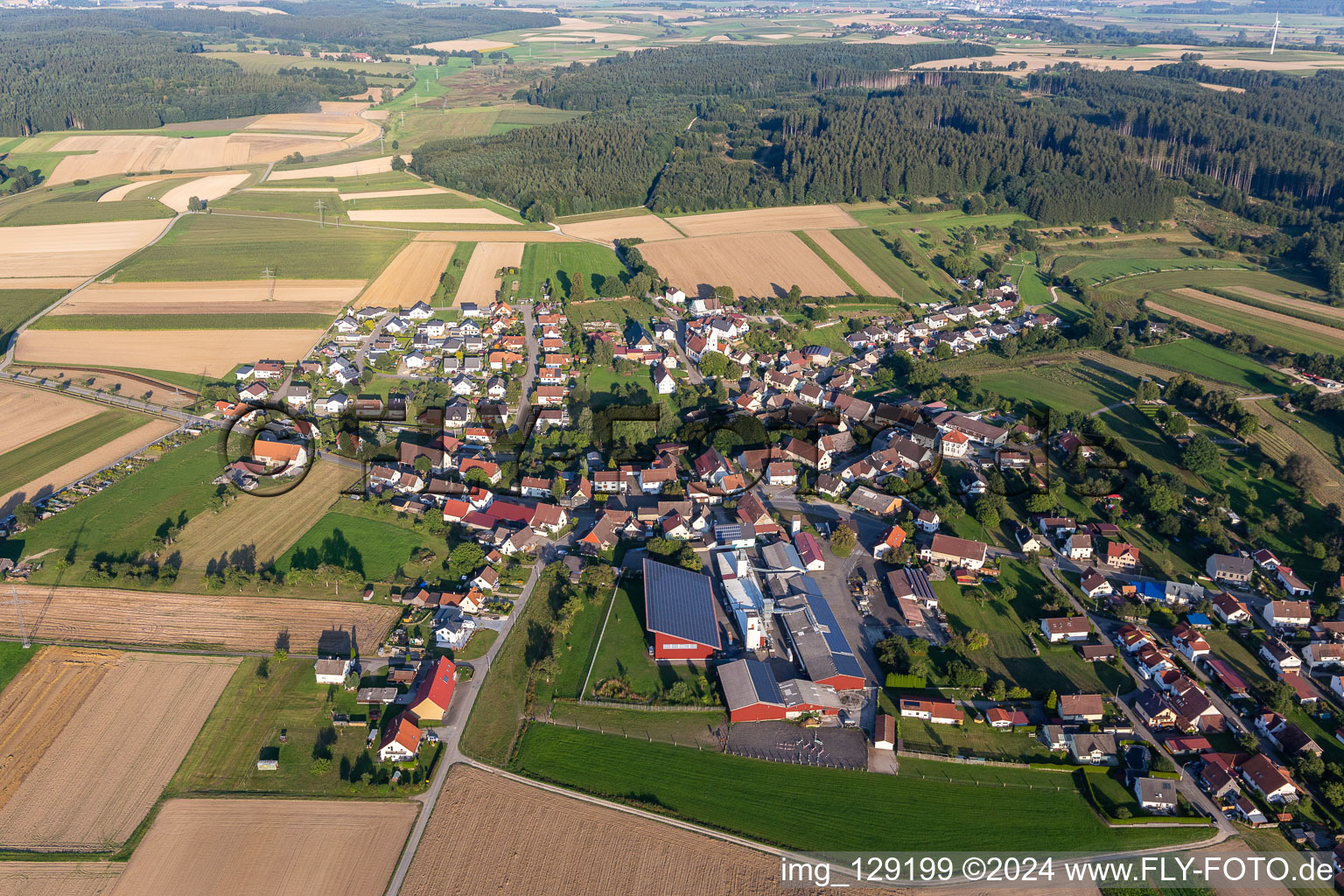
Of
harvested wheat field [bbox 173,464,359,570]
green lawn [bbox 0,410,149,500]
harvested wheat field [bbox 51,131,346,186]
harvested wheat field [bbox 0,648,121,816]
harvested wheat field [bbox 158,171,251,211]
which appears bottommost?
harvested wheat field [bbox 0,648,121,816]

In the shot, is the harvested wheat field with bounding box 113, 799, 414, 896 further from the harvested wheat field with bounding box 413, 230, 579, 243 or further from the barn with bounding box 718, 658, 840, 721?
the harvested wheat field with bounding box 413, 230, 579, 243

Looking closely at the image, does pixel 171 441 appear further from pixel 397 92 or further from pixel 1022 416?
pixel 397 92

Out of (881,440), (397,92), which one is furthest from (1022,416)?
(397,92)

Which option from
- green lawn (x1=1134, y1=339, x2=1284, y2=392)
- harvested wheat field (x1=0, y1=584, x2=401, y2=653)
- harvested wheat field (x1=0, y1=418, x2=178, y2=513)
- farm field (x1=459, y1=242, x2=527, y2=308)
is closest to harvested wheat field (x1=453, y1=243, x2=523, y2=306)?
farm field (x1=459, y1=242, x2=527, y2=308)

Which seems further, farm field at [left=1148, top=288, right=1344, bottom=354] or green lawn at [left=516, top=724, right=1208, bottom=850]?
farm field at [left=1148, top=288, right=1344, bottom=354]

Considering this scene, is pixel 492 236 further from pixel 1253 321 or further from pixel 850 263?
pixel 1253 321

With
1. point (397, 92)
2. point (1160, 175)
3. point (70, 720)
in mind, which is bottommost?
point (70, 720)
